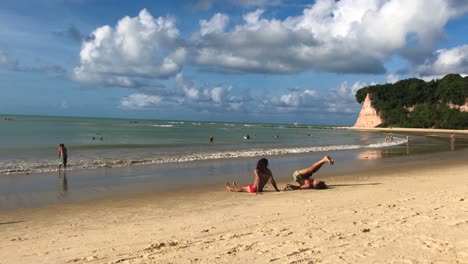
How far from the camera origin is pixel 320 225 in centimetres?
713

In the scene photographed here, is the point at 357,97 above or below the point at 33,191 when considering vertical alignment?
above

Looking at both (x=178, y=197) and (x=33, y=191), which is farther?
(x=33, y=191)

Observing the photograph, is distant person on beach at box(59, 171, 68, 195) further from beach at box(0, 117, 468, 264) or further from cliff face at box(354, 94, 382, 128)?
cliff face at box(354, 94, 382, 128)

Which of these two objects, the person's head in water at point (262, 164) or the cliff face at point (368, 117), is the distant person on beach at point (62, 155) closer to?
the person's head in water at point (262, 164)

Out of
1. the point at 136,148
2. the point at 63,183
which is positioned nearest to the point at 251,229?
the point at 63,183

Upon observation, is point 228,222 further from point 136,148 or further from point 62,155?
point 136,148

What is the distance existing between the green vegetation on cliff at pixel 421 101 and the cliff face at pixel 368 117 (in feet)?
5.14

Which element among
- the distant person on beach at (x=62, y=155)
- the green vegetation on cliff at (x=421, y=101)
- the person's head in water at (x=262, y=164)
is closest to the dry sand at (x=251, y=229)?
the person's head in water at (x=262, y=164)

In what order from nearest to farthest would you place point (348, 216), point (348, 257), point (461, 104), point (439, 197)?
point (348, 257), point (348, 216), point (439, 197), point (461, 104)

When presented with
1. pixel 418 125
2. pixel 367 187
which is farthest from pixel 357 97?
pixel 367 187

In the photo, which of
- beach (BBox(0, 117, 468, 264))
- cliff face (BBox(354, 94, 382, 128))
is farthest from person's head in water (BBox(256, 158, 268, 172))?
cliff face (BBox(354, 94, 382, 128))

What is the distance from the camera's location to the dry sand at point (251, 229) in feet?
18.2

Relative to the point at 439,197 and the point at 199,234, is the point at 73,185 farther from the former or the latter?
the point at 439,197

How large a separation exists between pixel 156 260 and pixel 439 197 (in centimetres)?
776
